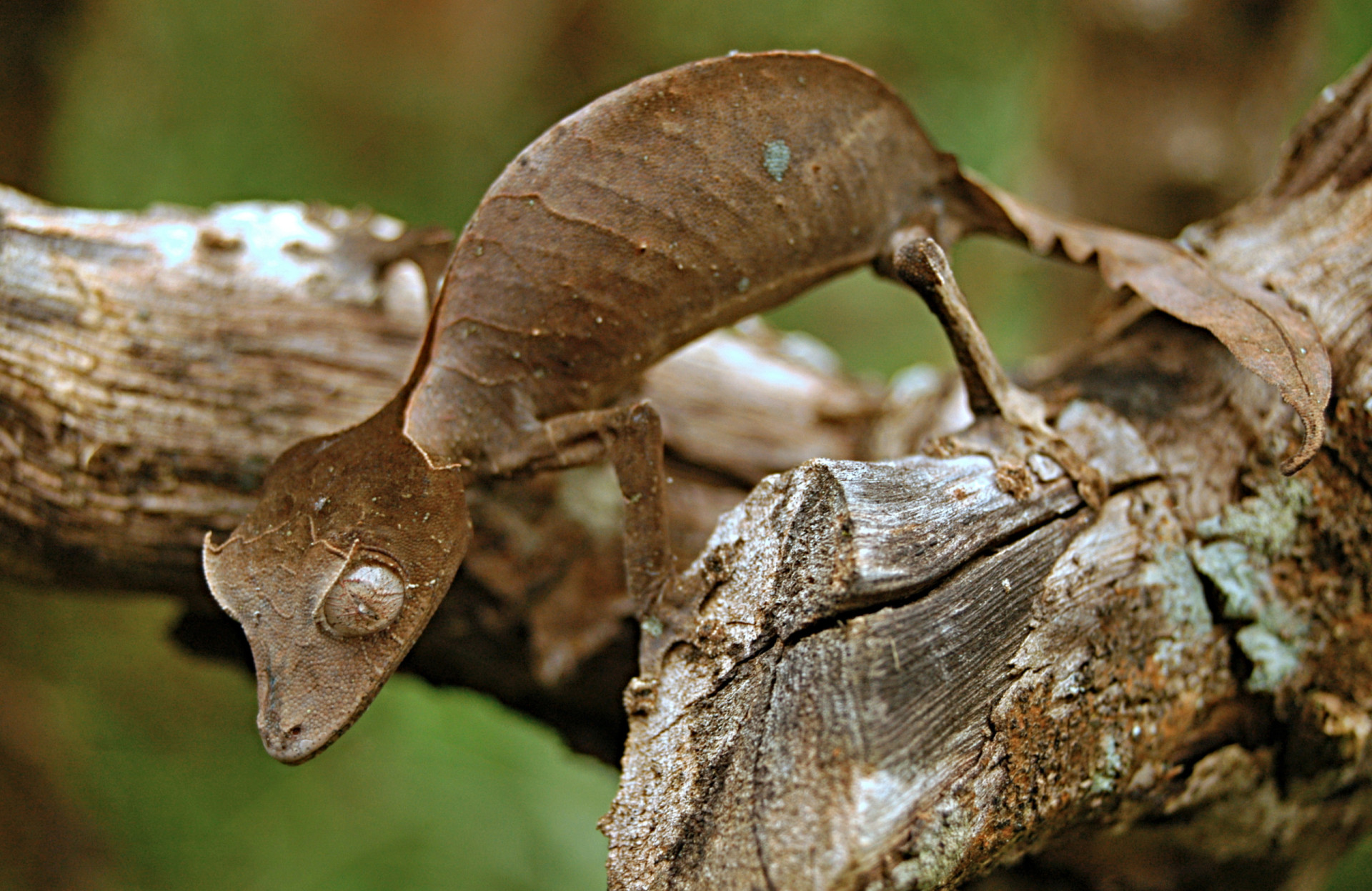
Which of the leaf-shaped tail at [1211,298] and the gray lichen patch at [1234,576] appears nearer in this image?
the leaf-shaped tail at [1211,298]

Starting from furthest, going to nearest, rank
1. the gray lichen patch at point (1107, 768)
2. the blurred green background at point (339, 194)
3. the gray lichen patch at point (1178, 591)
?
the blurred green background at point (339, 194) → the gray lichen patch at point (1178, 591) → the gray lichen patch at point (1107, 768)

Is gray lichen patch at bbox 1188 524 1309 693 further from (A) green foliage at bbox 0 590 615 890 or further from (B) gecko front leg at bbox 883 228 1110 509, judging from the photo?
(A) green foliage at bbox 0 590 615 890

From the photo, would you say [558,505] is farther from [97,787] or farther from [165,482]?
[97,787]

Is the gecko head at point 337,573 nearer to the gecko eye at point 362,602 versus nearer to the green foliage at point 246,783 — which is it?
the gecko eye at point 362,602

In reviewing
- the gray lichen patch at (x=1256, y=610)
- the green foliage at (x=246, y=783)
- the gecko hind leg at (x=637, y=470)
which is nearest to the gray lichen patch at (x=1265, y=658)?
the gray lichen patch at (x=1256, y=610)

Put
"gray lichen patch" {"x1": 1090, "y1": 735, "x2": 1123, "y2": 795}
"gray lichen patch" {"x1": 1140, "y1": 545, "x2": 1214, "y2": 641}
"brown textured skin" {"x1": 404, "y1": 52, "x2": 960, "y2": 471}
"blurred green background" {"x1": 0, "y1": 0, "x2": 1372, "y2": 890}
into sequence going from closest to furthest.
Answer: "gray lichen patch" {"x1": 1090, "y1": 735, "x2": 1123, "y2": 795} < "gray lichen patch" {"x1": 1140, "y1": 545, "x2": 1214, "y2": 641} < "brown textured skin" {"x1": 404, "y1": 52, "x2": 960, "y2": 471} < "blurred green background" {"x1": 0, "y1": 0, "x2": 1372, "y2": 890}

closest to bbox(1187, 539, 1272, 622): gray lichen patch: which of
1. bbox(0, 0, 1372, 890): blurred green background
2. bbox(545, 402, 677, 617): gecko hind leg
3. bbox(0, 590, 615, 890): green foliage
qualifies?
bbox(545, 402, 677, 617): gecko hind leg

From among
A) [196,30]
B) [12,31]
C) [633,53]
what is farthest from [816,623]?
[633,53]
